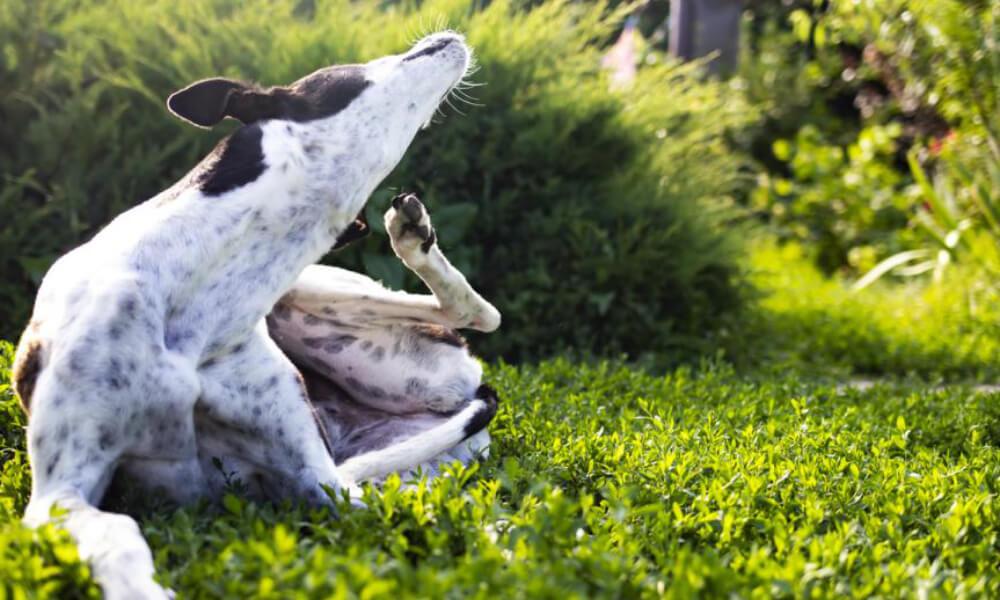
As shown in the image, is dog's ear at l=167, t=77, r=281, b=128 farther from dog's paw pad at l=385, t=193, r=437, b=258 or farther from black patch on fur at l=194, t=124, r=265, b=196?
dog's paw pad at l=385, t=193, r=437, b=258

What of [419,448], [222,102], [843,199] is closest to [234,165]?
[222,102]

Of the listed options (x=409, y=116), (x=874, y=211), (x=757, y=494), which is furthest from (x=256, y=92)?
(x=874, y=211)

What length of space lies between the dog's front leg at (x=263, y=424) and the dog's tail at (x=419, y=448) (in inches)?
5.6

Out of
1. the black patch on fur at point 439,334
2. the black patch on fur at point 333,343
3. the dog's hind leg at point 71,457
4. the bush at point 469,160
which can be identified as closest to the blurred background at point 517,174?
the bush at point 469,160

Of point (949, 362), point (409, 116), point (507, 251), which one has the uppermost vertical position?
point (409, 116)

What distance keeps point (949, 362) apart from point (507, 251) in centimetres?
265

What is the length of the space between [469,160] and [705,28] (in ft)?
16.7

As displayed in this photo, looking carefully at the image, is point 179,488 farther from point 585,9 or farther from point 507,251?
point 585,9

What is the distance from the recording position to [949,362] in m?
6.31

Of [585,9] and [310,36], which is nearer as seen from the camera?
[310,36]

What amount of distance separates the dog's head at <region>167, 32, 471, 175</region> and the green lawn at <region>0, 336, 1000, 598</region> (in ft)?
2.75

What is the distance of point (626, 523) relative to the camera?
2549 mm

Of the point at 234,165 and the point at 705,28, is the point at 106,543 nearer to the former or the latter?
the point at 234,165

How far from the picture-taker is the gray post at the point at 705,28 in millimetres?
9805
